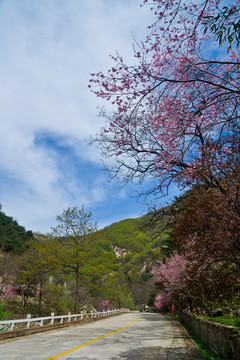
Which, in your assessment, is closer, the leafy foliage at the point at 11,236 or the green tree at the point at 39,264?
the green tree at the point at 39,264

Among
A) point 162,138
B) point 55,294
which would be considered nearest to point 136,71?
point 162,138

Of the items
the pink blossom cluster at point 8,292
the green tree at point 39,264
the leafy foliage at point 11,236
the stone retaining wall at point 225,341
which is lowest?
the stone retaining wall at point 225,341

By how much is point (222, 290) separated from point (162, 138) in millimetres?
5361

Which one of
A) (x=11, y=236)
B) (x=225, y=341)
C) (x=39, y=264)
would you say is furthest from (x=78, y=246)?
(x=11, y=236)

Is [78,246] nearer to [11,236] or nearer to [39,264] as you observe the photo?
[39,264]

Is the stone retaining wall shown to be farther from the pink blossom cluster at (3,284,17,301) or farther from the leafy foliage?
the leafy foliage

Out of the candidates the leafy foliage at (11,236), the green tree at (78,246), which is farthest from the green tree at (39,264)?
the leafy foliage at (11,236)

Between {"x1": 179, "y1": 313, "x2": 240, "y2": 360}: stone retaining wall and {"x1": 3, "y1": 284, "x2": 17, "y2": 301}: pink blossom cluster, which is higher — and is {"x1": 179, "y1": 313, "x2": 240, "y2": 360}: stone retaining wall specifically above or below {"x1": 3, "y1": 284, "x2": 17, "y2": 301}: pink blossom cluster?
below

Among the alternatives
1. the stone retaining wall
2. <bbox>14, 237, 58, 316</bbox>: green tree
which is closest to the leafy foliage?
<bbox>14, 237, 58, 316</bbox>: green tree

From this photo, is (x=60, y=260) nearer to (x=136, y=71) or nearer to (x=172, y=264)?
(x=172, y=264)

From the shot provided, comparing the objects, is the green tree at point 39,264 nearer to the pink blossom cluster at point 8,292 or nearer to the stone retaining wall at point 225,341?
the pink blossom cluster at point 8,292

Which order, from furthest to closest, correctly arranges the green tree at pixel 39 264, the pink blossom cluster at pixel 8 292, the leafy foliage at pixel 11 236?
the leafy foliage at pixel 11 236 → the pink blossom cluster at pixel 8 292 → the green tree at pixel 39 264

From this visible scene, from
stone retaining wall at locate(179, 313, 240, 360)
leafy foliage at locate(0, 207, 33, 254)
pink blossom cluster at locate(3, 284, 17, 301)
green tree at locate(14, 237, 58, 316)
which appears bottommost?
stone retaining wall at locate(179, 313, 240, 360)

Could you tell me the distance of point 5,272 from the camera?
3012 centimetres
